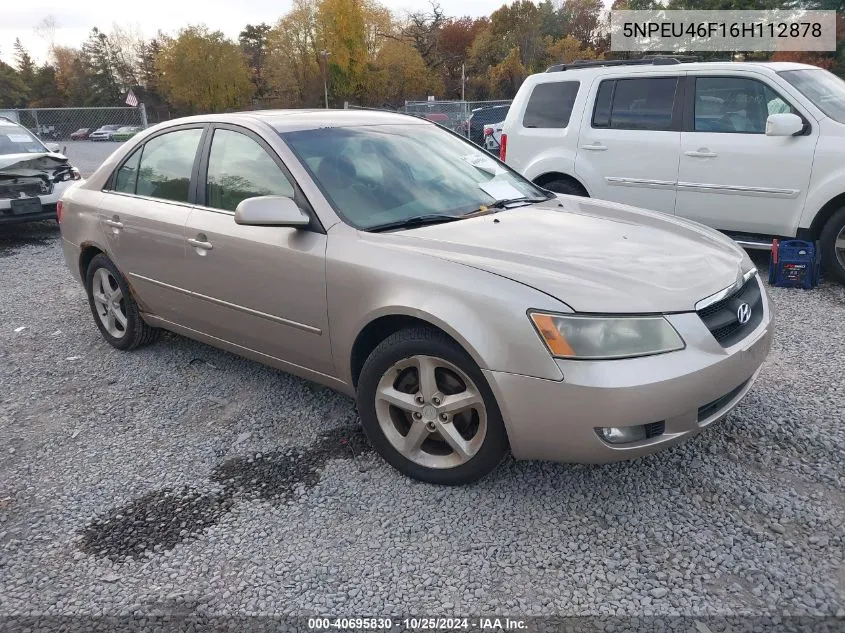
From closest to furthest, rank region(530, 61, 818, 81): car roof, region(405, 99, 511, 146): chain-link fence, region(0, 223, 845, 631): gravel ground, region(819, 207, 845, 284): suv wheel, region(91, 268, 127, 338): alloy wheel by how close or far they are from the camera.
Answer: region(0, 223, 845, 631): gravel ground → region(91, 268, 127, 338): alloy wheel → region(819, 207, 845, 284): suv wheel → region(530, 61, 818, 81): car roof → region(405, 99, 511, 146): chain-link fence

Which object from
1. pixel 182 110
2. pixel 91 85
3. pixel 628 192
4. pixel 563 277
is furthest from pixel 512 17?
pixel 563 277

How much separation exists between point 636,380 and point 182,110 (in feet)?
207

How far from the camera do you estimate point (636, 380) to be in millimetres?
2441

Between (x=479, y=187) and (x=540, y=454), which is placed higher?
(x=479, y=187)

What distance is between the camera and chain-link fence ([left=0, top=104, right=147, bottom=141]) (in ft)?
67.5

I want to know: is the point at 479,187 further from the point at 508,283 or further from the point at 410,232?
the point at 508,283

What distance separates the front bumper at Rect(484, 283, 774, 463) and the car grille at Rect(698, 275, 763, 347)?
0.19 ft

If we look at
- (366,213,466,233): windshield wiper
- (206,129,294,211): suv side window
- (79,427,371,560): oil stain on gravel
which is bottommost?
(79,427,371,560): oil stain on gravel

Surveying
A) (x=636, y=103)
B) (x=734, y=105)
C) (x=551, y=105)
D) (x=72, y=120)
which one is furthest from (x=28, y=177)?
(x=72, y=120)

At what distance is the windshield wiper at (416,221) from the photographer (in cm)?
317

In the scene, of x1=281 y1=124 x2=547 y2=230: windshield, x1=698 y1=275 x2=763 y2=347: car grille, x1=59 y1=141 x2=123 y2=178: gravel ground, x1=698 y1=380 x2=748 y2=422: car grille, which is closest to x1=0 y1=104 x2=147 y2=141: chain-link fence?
x1=59 y1=141 x2=123 y2=178: gravel ground

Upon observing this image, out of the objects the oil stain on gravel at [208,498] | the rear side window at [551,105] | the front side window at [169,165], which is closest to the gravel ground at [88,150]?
the rear side window at [551,105]

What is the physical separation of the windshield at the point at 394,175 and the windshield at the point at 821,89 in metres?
3.30

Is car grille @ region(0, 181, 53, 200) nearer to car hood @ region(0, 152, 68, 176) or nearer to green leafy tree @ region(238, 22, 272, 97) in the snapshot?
car hood @ region(0, 152, 68, 176)
